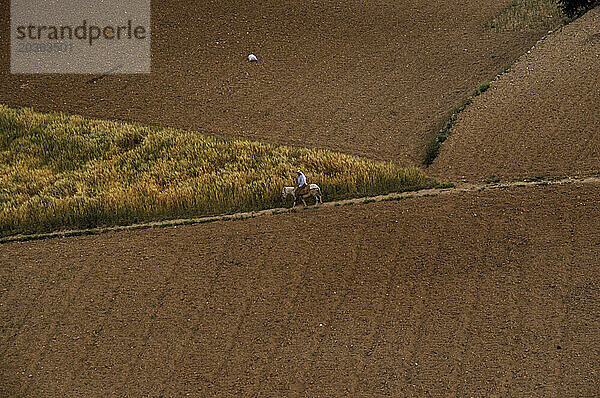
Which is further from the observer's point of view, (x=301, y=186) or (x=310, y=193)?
(x=310, y=193)

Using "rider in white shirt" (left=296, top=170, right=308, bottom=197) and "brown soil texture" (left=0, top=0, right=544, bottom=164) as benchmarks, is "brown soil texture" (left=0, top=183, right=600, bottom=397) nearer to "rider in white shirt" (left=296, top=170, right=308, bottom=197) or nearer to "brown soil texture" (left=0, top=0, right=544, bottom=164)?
"rider in white shirt" (left=296, top=170, right=308, bottom=197)

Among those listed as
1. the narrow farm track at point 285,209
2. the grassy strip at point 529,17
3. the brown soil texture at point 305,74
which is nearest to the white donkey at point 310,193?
the narrow farm track at point 285,209

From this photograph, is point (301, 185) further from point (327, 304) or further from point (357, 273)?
point (327, 304)

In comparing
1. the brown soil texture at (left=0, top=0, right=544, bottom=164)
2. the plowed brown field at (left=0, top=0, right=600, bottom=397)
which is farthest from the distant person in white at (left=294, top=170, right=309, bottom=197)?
the brown soil texture at (left=0, top=0, right=544, bottom=164)

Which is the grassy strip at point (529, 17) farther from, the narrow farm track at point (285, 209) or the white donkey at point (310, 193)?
the white donkey at point (310, 193)

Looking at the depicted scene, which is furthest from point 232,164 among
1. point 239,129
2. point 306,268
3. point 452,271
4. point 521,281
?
point 521,281

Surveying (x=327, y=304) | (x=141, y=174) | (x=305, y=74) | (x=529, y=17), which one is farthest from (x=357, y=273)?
(x=529, y=17)

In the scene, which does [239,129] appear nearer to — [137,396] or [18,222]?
[18,222]
